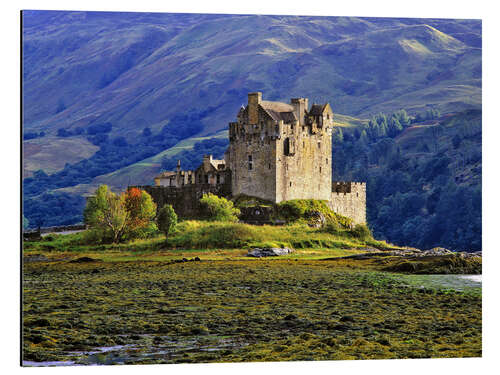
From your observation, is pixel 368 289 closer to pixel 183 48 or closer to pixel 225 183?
pixel 225 183

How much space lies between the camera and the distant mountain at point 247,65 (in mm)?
131625

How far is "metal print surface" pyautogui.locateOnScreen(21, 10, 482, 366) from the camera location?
2239 centimetres

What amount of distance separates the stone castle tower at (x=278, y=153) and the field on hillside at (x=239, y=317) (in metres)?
17.1

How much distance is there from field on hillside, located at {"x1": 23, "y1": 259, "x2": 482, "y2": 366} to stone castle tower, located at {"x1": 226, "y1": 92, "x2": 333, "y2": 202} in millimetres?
17136

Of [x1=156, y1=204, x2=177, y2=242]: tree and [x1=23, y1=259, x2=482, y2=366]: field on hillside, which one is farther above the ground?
[x1=156, y1=204, x2=177, y2=242]: tree

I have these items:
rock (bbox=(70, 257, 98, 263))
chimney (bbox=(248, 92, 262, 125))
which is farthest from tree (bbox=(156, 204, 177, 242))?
chimney (bbox=(248, 92, 262, 125))

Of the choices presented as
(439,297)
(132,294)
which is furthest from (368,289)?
(132,294)

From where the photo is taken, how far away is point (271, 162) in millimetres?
49219

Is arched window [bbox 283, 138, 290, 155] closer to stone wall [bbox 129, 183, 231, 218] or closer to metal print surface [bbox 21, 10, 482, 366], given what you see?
metal print surface [bbox 21, 10, 482, 366]

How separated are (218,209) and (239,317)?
23817mm

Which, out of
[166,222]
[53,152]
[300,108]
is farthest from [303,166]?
[53,152]

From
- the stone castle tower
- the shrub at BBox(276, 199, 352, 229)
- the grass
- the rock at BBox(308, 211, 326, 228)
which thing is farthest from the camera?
the stone castle tower

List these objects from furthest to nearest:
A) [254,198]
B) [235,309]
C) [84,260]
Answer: [254,198] → [84,260] → [235,309]

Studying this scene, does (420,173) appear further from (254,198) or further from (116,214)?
(116,214)
